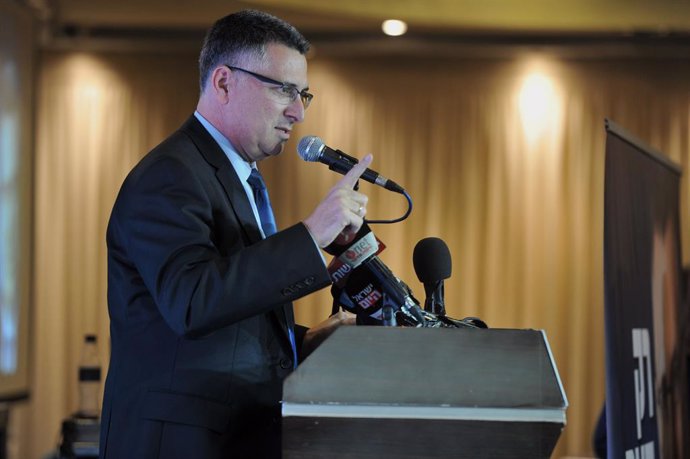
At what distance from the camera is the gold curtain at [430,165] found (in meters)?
7.56

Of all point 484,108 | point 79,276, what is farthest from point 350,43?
point 79,276

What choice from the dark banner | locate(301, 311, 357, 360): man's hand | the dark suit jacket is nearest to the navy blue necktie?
the dark suit jacket

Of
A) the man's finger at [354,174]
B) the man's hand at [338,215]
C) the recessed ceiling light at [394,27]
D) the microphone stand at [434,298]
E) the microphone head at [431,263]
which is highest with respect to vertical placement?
the recessed ceiling light at [394,27]

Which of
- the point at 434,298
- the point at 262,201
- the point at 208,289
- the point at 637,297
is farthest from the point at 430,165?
the point at 208,289

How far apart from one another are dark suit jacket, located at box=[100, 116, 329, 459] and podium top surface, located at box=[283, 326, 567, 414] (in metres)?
0.17

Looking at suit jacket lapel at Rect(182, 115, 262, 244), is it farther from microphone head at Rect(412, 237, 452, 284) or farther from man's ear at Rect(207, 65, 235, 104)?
microphone head at Rect(412, 237, 452, 284)

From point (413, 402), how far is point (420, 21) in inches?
243

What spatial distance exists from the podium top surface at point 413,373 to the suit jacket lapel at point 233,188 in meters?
0.34

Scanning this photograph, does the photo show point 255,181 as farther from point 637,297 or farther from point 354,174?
point 637,297

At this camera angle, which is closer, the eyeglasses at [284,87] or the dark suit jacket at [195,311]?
the dark suit jacket at [195,311]

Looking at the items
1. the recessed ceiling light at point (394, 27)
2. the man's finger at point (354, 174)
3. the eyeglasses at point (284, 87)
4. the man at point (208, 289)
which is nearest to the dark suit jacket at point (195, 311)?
the man at point (208, 289)

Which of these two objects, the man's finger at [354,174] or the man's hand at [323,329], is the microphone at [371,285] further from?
the man's hand at [323,329]

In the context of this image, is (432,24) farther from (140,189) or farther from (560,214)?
(140,189)

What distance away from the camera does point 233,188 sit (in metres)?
1.96
